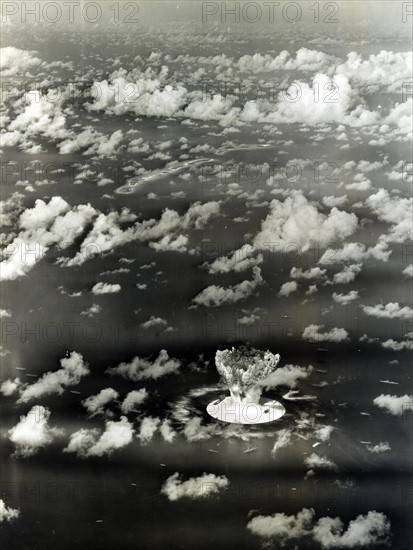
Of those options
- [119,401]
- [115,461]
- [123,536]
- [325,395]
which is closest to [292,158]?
[325,395]

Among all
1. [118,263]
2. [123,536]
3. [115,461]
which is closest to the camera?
[123,536]

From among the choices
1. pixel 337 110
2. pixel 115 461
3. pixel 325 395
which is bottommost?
pixel 115 461

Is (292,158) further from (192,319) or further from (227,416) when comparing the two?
(227,416)

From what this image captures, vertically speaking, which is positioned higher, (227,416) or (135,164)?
(135,164)

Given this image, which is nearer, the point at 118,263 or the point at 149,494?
the point at 149,494

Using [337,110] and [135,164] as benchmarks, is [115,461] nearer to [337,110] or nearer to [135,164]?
[135,164]

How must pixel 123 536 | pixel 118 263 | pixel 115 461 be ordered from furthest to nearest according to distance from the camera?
pixel 118 263
pixel 115 461
pixel 123 536
